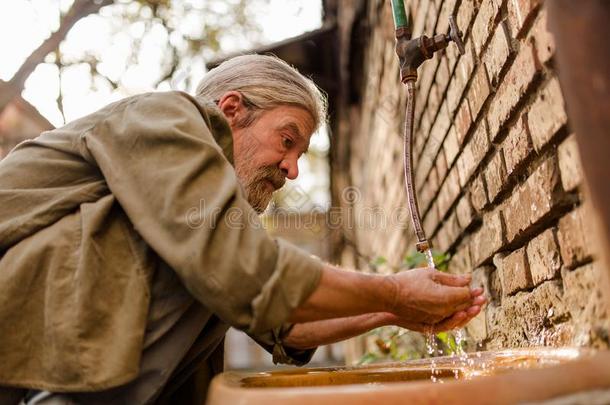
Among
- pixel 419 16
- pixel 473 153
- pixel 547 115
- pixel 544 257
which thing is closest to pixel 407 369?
pixel 544 257

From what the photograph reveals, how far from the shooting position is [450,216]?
7.80ft

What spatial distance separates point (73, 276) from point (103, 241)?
0.10m

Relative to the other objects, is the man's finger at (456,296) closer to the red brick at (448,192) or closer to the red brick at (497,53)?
the red brick at (497,53)

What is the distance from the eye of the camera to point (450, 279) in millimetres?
1354

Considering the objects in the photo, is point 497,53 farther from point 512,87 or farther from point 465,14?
point 465,14

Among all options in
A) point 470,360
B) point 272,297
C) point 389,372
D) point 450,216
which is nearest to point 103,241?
point 272,297

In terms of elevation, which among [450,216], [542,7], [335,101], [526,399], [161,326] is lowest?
[526,399]

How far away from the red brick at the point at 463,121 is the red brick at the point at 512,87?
222 millimetres

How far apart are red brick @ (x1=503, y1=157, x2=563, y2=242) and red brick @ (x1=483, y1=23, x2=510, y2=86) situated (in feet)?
1.11

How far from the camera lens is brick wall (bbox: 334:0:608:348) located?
3.98 feet

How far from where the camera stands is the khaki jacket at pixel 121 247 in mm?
1112

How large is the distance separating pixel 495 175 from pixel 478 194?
22 centimetres

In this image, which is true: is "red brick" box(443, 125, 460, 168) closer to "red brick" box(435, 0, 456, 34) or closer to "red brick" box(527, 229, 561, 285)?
"red brick" box(435, 0, 456, 34)

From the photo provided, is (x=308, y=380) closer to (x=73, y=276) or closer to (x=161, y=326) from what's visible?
(x=161, y=326)
